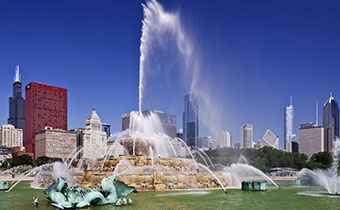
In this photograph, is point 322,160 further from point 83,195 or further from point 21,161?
point 21,161

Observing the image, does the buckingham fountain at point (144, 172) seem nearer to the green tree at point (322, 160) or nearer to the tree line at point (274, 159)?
the tree line at point (274, 159)

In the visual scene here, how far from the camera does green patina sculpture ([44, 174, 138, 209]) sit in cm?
1709

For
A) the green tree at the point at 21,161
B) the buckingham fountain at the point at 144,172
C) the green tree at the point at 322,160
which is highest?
the buckingham fountain at the point at 144,172

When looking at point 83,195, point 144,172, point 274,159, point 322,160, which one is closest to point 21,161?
point 274,159

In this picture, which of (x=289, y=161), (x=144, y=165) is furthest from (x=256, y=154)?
(x=144, y=165)

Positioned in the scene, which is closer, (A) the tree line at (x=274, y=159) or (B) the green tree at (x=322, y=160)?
Result: (B) the green tree at (x=322, y=160)

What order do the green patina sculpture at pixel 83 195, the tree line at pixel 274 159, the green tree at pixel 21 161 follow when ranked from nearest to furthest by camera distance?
the green patina sculpture at pixel 83 195, the tree line at pixel 274 159, the green tree at pixel 21 161

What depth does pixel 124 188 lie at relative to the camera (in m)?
18.7

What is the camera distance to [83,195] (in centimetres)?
1759

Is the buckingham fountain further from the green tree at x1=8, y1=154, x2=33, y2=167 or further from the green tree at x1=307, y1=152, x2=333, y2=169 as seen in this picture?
the green tree at x1=8, y1=154, x2=33, y2=167

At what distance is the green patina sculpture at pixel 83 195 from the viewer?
56.1ft

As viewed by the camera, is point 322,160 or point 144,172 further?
point 322,160

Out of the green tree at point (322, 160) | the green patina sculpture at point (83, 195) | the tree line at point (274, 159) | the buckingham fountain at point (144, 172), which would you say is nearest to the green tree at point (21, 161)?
the tree line at point (274, 159)

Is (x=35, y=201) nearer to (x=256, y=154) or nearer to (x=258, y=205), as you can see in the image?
(x=258, y=205)
